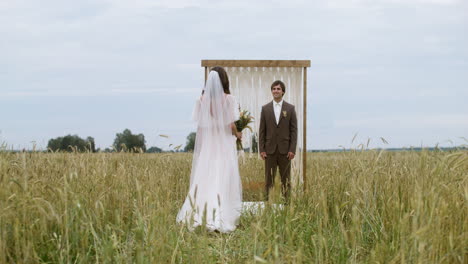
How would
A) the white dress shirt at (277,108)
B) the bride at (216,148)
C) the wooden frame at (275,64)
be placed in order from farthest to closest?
the wooden frame at (275,64), the white dress shirt at (277,108), the bride at (216,148)

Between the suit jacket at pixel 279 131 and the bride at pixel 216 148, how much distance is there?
1.37 metres

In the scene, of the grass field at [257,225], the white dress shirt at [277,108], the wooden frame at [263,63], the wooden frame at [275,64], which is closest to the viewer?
the grass field at [257,225]

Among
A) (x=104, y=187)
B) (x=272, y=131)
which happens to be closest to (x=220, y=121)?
(x=272, y=131)

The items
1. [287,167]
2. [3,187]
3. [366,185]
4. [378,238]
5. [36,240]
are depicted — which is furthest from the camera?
[287,167]

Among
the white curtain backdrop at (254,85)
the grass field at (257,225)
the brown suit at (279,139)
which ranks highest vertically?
the white curtain backdrop at (254,85)

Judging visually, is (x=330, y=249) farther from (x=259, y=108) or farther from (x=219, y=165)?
(x=259, y=108)

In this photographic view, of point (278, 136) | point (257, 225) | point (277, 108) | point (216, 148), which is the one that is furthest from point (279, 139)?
point (257, 225)

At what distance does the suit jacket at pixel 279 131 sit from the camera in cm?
808

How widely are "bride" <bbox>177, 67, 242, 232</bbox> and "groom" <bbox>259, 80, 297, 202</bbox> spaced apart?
4.47 feet

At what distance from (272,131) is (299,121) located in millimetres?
1239

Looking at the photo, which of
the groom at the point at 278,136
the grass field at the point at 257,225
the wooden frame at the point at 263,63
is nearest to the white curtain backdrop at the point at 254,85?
the wooden frame at the point at 263,63

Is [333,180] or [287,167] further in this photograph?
[287,167]

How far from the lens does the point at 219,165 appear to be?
22.1 ft

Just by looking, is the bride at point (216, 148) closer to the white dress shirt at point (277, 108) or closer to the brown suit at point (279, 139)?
the brown suit at point (279, 139)
